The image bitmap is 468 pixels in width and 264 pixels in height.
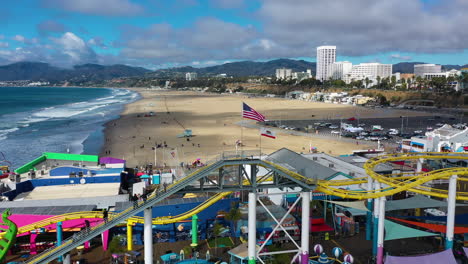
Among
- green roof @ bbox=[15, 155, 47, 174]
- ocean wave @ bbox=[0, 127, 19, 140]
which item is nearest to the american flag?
green roof @ bbox=[15, 155, 47, 174]

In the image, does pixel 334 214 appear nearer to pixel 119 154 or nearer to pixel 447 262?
pixel 447 262

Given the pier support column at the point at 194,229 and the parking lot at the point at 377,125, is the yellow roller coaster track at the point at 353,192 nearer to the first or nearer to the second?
the pier support column at the point at 194,229

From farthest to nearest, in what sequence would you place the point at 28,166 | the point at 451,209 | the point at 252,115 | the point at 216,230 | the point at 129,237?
the point at 28,166 → the point at 252,115 → the point at 216,230 → the point at 129,237 → the point at 451,209

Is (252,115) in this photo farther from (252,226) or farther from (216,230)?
(252,226)

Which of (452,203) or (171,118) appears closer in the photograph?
(452,203)

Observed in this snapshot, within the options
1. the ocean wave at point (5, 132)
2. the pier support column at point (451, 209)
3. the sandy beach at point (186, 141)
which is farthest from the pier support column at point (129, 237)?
the ocean wave at point (5, 132)

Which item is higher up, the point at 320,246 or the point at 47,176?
the point at 47,176

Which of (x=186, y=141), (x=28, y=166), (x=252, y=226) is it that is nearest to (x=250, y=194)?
(x=252, y=226)

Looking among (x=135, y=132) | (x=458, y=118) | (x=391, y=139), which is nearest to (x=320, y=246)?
(x=391, y=139)
